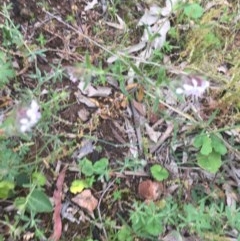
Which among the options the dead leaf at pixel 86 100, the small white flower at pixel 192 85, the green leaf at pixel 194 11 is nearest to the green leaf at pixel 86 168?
the dead leaf at pixel 86 100

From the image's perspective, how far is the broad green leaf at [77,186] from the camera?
88.2 inches

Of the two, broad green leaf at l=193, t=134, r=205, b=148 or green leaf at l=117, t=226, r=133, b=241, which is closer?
green leaf at l=117, t=226, r=133, b=241

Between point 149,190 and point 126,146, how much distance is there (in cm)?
19

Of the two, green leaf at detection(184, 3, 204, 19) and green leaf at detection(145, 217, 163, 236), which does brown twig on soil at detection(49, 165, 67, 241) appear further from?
green leaf at detection(184, 3, 204, 19)

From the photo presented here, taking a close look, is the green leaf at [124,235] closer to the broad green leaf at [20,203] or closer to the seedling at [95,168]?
the seedling at [95,168]

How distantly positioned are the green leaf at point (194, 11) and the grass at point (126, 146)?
7 centimetres

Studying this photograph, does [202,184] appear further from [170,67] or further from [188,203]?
[170,67]

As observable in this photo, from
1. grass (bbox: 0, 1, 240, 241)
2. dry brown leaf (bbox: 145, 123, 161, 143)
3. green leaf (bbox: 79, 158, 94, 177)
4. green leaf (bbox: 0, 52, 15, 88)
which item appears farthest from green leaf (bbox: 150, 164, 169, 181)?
green leaf (bbox: 0, 52, 15, 88)

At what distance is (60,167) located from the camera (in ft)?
7.47

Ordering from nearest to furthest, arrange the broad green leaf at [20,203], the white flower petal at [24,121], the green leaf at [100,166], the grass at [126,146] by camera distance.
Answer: the white flower petal at [24,121] → the broad green leaf at [20,203] → the grass at [126,146] → the green leaf at [100,166]

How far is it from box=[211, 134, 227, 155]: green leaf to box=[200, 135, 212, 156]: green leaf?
0.02 m

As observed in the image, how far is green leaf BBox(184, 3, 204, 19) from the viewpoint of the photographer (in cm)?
269

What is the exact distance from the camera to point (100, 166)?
2270 millimetres

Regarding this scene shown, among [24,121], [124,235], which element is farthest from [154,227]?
[24,121]
